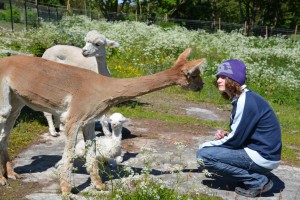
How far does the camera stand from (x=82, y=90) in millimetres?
4984

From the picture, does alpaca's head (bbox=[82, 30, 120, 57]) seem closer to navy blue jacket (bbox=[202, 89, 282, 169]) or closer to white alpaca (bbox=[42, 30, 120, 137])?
white alpaca (bbox=[42, 30, 120, 137])

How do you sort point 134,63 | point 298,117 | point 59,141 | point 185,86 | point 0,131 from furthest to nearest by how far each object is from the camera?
1. point 134,63
2. point 298,117
3. point 59,141
4. point 0,131
5. point 185,86

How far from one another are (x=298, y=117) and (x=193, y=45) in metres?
9.40

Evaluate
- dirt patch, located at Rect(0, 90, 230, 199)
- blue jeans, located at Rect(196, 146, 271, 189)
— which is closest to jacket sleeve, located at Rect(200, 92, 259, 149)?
blue jeans, located at Rect(196, 146, 271, 189)

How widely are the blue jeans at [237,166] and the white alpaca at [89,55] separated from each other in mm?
2590

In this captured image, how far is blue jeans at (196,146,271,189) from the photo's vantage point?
5160mm

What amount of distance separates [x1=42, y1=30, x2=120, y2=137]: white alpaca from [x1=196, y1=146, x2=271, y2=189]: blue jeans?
8.50 ft

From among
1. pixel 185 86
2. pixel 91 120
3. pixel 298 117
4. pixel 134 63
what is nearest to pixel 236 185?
pixel 185 86

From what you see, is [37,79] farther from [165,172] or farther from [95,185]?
[165,172]

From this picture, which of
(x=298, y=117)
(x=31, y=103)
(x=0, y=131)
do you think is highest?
(x=31, y=103)

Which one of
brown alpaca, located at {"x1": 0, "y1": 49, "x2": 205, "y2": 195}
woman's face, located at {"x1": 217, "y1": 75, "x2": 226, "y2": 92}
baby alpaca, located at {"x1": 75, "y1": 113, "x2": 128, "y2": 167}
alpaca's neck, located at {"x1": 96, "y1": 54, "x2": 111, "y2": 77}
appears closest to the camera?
brown alpaca, located at {"x1": 0, "y1": 49, "x2": 205, "y2": 195}

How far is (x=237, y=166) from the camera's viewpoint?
523cm

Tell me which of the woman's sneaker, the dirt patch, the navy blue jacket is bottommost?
the dirt patch

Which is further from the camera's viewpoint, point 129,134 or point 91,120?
point 129,134
